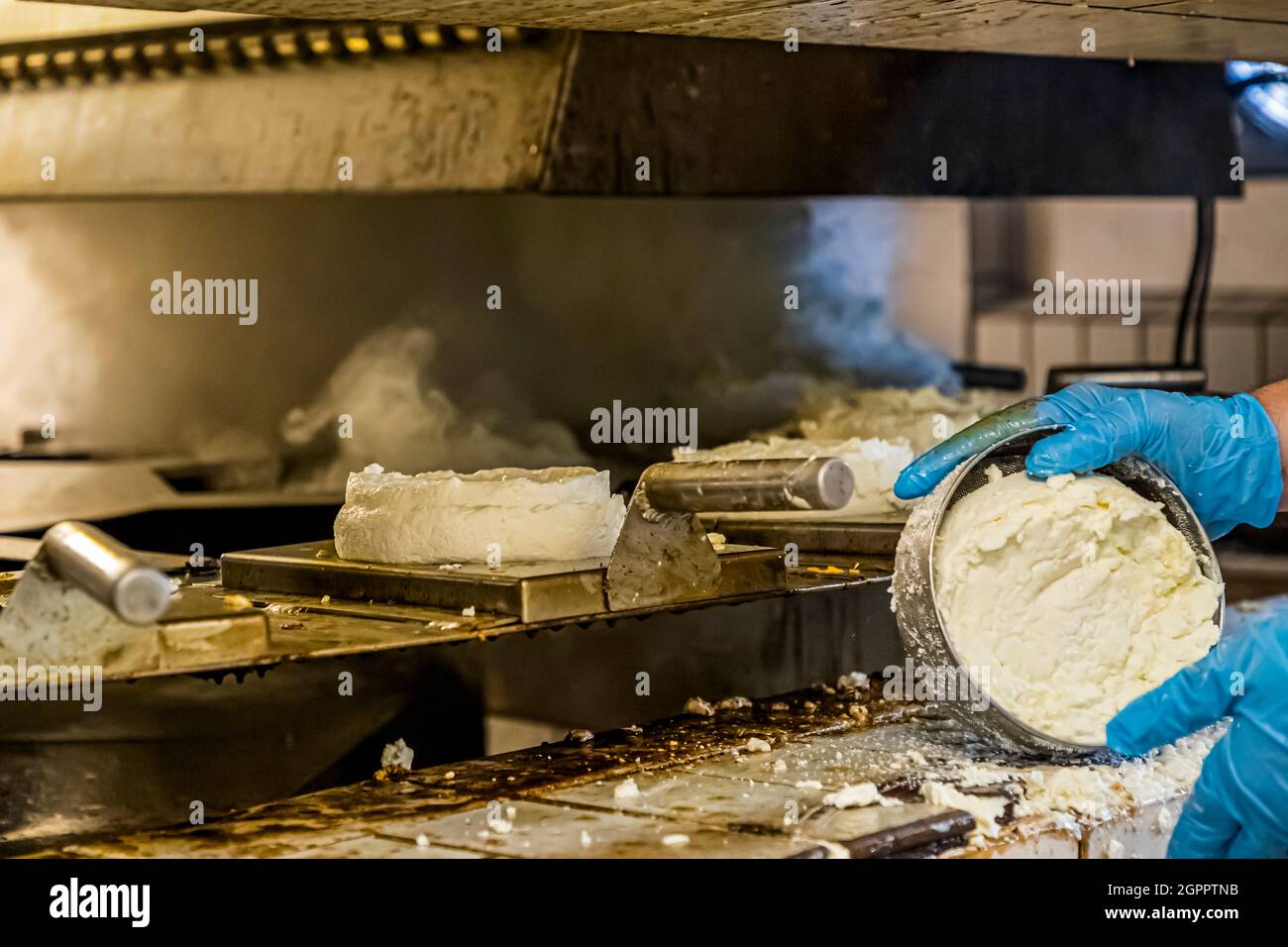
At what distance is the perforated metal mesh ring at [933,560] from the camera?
6.40 ft

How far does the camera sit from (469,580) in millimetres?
2119

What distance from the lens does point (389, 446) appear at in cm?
362

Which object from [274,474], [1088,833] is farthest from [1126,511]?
[274,474]

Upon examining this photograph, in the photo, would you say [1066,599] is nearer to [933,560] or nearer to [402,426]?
[933,560]

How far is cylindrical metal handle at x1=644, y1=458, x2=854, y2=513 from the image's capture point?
184 centimetres

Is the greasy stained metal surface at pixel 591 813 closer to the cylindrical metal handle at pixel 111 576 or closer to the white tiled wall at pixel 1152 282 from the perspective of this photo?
the cylindrical metal handle at pixel 111 576

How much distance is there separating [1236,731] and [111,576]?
1271mm

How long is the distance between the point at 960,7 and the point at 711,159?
695mm

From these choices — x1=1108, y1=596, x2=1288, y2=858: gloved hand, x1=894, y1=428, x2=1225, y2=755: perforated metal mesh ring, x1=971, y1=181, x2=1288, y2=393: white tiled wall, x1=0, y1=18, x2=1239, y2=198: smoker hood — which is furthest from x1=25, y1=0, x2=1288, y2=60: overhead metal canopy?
x1=971, y1=181, x2=1288, y2=393: white tiled wall

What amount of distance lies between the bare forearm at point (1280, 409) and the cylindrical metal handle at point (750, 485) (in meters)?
0.80

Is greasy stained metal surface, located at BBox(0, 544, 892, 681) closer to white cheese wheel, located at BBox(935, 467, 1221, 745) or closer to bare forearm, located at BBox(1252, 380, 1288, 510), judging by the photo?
white cheese wheel, located at BBox(935, 467, 1221, 745)

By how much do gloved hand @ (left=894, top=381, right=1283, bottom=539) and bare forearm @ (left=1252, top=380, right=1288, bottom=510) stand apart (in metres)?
0.02

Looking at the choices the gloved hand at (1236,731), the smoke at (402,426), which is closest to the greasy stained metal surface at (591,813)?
the gloved hand at (1236,731)

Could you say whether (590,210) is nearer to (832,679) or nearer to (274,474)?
(274,474)
